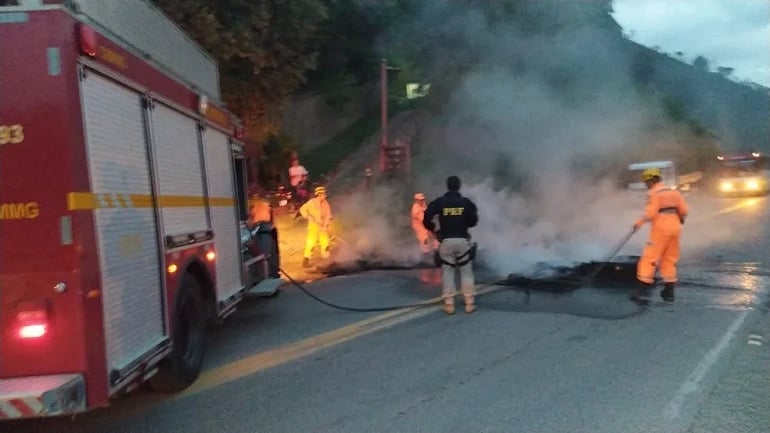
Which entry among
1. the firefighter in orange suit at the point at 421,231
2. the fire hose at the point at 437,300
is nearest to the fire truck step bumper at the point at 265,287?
the fire hose at the point at 437,300

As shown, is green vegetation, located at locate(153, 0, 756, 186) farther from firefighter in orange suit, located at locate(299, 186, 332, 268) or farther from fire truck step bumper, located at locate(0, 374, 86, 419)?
fire truck step bumper, located at locate(0, 374, 86, 419)

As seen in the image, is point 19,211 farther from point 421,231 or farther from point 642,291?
point 421,231

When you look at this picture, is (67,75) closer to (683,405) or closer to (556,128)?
(683,405)

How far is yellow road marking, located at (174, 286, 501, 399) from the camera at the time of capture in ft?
18.3

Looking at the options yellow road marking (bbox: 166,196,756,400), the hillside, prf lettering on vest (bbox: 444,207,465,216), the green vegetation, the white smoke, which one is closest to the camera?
yellow road marking (bbox: 166,196,756,400)

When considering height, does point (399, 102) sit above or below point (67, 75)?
above

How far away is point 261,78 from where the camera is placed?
1419 centimetres

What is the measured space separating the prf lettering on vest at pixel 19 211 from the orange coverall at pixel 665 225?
22.2 feet

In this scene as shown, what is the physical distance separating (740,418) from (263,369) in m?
3.48

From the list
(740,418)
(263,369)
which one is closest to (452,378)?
(263,369)

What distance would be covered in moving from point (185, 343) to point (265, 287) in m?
2.56

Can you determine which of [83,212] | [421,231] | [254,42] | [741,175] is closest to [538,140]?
[421,231]

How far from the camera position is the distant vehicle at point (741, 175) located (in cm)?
2695

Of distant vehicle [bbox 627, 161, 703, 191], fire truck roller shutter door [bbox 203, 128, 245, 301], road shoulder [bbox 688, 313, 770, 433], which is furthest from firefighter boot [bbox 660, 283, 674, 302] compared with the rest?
fire truck roller shutter door [bbox 203, 128, 245, 301]
